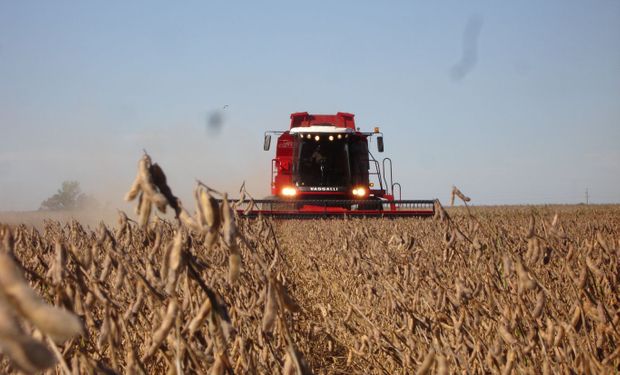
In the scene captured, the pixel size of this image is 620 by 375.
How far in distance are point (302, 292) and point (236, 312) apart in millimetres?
4114

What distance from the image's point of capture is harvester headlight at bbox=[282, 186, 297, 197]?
15.8 m

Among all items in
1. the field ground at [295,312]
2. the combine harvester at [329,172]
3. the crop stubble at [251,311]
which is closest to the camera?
the crop stubble at [251,311]

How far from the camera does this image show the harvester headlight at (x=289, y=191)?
1584 cm

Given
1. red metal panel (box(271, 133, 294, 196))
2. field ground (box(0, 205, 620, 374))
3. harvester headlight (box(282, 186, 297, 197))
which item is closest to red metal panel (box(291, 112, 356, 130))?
red metal panel (box(271, 133, 294, 196))

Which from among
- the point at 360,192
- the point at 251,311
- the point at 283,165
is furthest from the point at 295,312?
the point at 283,165

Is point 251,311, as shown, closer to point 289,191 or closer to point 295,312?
point 295,312

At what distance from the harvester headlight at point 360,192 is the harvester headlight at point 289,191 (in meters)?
1.45

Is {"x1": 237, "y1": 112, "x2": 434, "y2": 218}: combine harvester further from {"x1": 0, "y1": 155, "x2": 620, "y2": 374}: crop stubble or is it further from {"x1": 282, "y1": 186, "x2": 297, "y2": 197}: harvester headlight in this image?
{"x1": 0, "y1": 155, "x2": 620, "y2": 374}: crop stubble

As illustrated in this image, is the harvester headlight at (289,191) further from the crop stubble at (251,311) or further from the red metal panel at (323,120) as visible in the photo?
the crop stubble at (251,311)

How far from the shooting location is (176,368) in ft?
4.14

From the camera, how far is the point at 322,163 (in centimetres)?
1616

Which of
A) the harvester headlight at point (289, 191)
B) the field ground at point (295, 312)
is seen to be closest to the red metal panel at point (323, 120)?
the harvester headlight at point (289, 191)

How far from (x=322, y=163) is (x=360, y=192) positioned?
1.17 meters

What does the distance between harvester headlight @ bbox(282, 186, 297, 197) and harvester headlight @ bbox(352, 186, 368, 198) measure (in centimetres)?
145
